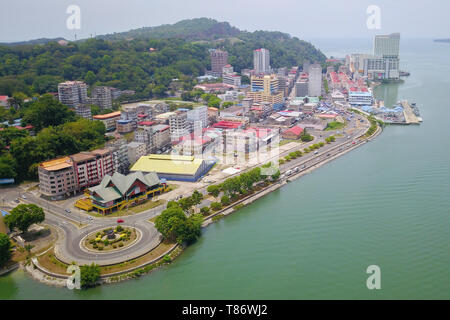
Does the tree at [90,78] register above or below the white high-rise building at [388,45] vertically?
below

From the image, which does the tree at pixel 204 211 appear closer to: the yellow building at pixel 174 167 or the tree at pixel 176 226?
the tree at pixel 176 226

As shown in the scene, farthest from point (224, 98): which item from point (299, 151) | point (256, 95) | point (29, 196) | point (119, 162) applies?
point (29, 196)

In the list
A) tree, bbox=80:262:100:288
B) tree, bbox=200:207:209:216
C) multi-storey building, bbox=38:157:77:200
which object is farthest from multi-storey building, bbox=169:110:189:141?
tree, bbox=80:262:100:288

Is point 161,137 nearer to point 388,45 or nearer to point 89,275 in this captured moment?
point 89,275

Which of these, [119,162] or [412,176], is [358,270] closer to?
[412,176]

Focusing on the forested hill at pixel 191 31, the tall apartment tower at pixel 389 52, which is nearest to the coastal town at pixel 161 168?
the tall apartment tower at pixel 389 52

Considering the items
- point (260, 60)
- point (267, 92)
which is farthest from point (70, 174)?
point (260, 60)
